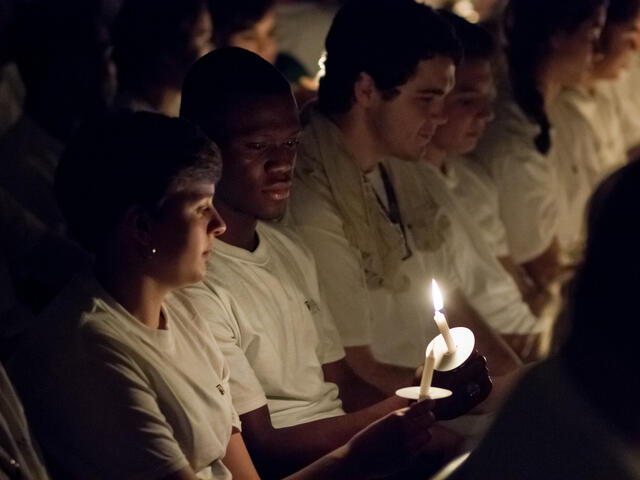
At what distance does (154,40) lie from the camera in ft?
13.9

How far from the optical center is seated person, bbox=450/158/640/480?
122 cm

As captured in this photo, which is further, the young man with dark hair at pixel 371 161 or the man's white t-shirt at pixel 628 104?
the man's white t-shirt at pixel 628 104

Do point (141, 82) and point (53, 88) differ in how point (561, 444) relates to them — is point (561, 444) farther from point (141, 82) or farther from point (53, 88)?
point (141, 82)

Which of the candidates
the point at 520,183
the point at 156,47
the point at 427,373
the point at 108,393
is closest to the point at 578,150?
the point at 520,183

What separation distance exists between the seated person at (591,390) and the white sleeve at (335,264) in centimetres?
166

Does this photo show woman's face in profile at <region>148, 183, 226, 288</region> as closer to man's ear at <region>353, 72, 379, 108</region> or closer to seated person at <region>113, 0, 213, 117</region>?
man's ear at <region>353, 72, 379, 108</region>

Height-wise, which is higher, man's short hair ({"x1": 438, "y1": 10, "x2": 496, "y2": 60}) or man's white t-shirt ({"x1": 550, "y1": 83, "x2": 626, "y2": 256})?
man's short hair ({"x1": 438, "y1": 10, "x2": 496, "y2": 60})

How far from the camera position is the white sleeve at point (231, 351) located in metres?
2.43

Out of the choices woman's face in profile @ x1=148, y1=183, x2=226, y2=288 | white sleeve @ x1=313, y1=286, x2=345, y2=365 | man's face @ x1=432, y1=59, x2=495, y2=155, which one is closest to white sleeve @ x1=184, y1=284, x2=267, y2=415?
woman's face in profile @ x1=148, y1=183, x2=226, y2=288

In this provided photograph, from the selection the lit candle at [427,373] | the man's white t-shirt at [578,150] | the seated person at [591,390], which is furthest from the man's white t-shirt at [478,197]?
the seated person at [591,390]

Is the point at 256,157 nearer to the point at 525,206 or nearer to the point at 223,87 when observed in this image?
the point at 223,87

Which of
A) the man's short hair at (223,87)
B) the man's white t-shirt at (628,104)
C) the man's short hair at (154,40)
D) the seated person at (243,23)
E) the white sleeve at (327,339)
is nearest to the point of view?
the man's short hair at (223,87)

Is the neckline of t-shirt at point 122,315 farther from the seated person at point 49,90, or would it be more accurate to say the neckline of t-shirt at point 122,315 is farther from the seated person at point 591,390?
the seated person at point 49,90

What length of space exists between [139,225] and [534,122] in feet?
7.90
